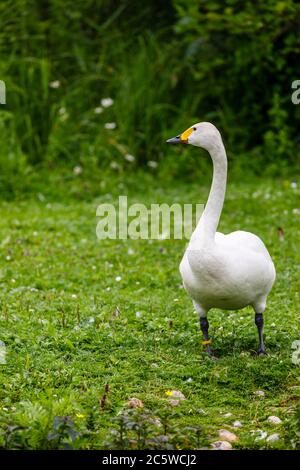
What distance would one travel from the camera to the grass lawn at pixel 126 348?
4.00 meters

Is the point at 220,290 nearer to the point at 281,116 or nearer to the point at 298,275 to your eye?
the point at 298,275

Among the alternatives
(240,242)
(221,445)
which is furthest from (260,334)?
(221,445)

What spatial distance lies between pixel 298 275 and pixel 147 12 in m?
6.59

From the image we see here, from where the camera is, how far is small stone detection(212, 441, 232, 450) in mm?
3949

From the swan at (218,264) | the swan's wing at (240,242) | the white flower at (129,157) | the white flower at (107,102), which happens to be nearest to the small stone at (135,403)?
the swan at (218,264)

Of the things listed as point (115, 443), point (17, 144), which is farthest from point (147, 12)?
point (115, 443)

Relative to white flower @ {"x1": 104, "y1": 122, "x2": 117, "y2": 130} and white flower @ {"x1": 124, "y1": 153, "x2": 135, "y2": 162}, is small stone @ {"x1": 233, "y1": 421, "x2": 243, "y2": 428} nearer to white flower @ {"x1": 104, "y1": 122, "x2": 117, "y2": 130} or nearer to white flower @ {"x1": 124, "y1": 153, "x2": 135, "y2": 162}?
white flower @ {"x1": 124, "y1": 153, "x2": 135, "y2": 162}

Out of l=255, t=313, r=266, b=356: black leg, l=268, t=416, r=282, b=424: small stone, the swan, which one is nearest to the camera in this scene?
l=268, t=416, r=282, b=424: small stone

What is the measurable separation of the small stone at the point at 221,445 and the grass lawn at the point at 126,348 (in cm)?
5

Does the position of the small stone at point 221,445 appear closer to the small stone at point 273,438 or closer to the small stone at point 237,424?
the small stone at point 273,438

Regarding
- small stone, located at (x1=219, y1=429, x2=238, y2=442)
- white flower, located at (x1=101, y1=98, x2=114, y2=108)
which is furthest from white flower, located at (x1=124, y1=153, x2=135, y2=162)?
small stone, located at (x1=219, y1=429, x2=238, y2=442)

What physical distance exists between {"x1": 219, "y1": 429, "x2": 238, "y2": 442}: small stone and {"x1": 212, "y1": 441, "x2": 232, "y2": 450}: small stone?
7cm

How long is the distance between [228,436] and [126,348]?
1.40 metres

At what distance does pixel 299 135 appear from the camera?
11.7m
